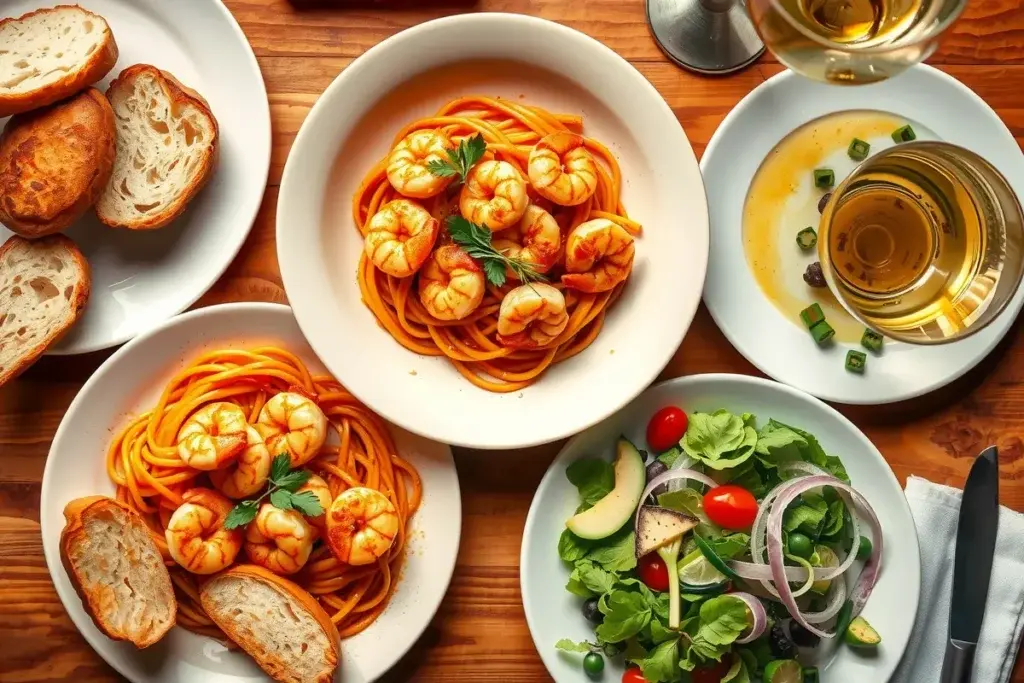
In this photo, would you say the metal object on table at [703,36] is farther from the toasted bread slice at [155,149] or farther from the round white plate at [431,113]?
the toasted bread slice at [155,149]

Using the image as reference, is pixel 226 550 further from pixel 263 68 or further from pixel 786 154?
pixel 786 154

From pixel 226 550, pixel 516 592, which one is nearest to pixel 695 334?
pixel 516 592

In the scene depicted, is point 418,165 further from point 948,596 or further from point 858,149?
point 948,596

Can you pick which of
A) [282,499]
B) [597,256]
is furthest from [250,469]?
[597,256]

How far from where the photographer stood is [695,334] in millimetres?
2775

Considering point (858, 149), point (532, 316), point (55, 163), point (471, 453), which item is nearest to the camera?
point (532, 316)

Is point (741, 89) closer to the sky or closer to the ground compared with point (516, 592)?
closer to the sky

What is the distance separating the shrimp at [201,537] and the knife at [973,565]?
221 cm

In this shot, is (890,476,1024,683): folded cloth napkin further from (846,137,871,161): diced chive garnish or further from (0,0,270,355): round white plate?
(0,0,270,355): round white plate

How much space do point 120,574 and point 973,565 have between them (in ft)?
Answer: 8.61

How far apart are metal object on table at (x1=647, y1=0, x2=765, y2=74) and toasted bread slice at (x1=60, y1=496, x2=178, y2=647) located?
2203 mm

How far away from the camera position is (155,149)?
107 inches

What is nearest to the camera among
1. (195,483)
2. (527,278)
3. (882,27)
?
(882,27)

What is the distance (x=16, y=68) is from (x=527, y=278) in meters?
1.71
